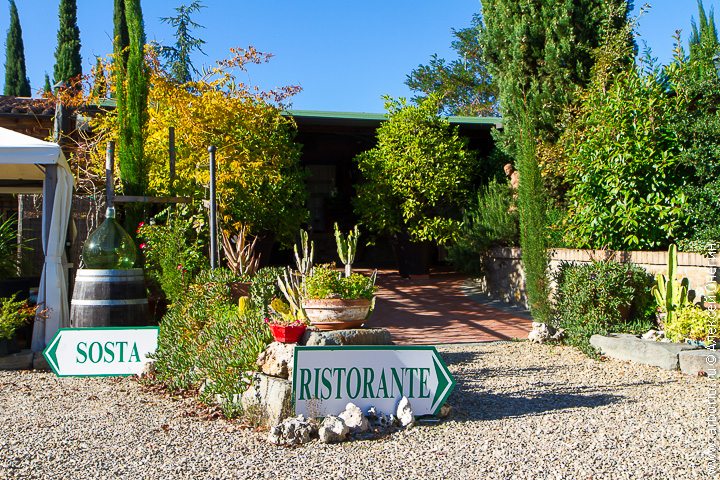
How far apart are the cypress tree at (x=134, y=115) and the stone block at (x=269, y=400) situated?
512 cm

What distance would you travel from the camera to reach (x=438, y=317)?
10.2m

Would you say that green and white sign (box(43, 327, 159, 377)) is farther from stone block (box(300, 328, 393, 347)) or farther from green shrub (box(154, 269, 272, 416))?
stone block (box(300, 328, 393, 347))

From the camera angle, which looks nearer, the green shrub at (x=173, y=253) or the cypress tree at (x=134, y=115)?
the green shrub at (x=173, y=253)

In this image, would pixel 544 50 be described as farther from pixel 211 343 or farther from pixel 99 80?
pixel 211 343

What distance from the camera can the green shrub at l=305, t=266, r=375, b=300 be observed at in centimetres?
504

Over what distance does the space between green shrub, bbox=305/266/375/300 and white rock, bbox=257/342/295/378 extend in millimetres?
448

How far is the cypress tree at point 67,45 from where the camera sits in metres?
26.3

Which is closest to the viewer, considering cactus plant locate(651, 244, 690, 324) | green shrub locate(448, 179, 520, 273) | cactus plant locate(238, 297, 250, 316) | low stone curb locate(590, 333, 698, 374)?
cactus plant locate(238, 297, 250, 316)

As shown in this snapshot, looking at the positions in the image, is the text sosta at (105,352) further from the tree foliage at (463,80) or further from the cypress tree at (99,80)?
the tree foliage at (463,80)

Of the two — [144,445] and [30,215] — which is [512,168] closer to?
[30,215]

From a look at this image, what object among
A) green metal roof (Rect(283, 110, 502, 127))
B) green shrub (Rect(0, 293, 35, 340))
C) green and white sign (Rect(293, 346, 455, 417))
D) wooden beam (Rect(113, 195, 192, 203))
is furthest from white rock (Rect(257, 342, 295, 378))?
green metal roof (Rect(283, 110, 502, 127))

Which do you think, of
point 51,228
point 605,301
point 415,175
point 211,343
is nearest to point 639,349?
point 605,301

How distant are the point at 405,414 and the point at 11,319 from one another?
439 cm

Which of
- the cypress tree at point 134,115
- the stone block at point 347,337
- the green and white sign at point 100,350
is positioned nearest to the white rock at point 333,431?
the stone block at point 347,337
